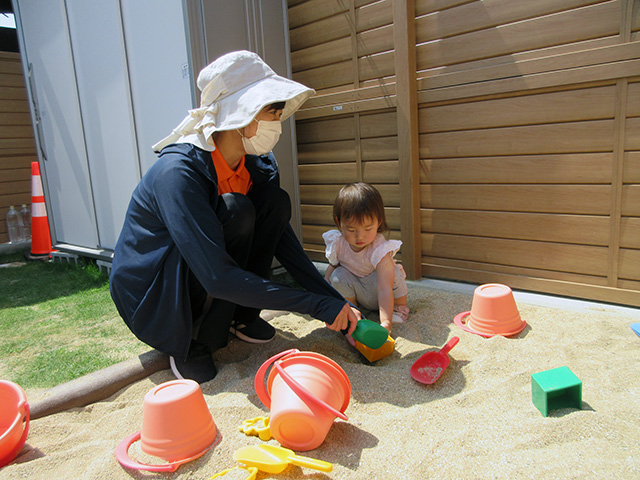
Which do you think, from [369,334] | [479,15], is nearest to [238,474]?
[369,334]

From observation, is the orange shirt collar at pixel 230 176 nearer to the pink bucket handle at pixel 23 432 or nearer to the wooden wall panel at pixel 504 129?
the pink bucket handle at pixel 23 432

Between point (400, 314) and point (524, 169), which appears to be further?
point (524, 169)

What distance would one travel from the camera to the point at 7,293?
3523 millimetres

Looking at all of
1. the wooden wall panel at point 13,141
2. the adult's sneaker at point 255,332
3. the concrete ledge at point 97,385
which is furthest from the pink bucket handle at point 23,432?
the wooden wall panel at point 13,141

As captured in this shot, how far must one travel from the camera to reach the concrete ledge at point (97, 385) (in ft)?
5.72

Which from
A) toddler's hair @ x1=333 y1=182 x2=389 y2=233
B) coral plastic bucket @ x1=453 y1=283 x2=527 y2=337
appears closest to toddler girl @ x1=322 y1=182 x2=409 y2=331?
toddler's hair @ x1=333 y1=182 x2=389 y2=233

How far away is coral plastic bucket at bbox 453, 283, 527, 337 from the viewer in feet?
7.10

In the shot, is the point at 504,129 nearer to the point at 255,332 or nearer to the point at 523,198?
the point at 523,198

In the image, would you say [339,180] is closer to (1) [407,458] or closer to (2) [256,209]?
(2) [256,209]

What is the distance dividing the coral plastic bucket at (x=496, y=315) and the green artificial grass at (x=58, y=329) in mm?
1571

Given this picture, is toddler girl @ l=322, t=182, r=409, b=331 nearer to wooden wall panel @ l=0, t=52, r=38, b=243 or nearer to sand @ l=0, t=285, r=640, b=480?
sand @ l=0, t=285, r=640, b=480

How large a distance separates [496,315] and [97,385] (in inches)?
66.9

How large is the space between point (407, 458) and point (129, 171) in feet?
9.92

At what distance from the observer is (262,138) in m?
1.95
